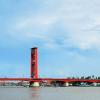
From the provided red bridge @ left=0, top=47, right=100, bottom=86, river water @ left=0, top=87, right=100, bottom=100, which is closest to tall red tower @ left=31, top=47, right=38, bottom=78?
red bridge @ left=0, top=47, right=100, bottom=86

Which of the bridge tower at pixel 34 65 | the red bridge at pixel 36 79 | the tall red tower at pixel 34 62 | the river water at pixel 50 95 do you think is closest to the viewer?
the river water at pixel 50 95

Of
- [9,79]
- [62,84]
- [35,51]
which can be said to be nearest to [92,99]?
[9,79]

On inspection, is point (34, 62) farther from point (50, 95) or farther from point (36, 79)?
point (50, 95)

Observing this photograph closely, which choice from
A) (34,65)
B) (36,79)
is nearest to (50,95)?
(36,79)

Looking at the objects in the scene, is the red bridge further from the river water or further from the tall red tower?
the river water

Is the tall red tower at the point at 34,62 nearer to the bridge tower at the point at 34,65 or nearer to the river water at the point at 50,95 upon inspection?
the bridge tower at the point at 34,65

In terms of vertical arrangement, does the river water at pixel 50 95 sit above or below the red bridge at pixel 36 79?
below

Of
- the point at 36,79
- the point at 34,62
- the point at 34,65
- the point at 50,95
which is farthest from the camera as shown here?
the point at 34,62

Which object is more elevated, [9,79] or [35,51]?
[35,51]

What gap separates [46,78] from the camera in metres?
136

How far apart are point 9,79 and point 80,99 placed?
7347 cm

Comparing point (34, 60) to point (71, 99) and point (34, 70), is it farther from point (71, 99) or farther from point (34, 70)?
point (71, 99)

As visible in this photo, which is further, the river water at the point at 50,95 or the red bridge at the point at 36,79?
the red bridge at the point at 36,79

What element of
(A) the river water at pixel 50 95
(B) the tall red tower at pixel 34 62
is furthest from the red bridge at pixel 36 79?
(A) the river water at pixel 50 95
